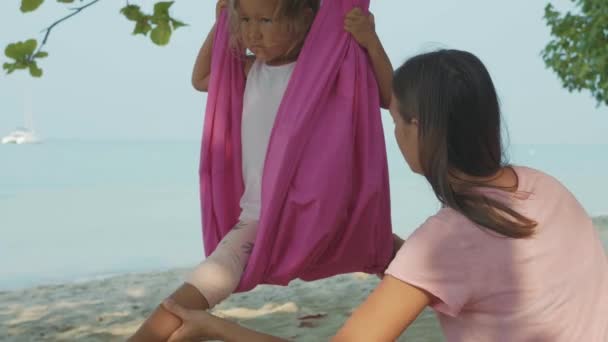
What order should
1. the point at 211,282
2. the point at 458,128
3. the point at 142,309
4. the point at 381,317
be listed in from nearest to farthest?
the point at 381,317 → the point at 458,128 → the point at 211,282 → the point at 142,309

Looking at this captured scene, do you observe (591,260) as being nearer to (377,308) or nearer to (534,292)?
(534,292)

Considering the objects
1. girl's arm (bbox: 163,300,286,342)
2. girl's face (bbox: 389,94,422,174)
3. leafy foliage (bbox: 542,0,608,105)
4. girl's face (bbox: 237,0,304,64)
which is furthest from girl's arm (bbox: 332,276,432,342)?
leafy foliage (bbox: 542,0,608,105)

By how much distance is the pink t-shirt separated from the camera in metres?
1.31

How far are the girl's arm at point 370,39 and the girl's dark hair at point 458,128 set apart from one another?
0.98 metres

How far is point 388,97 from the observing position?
97.4 inches

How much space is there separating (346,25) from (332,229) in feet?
1.92

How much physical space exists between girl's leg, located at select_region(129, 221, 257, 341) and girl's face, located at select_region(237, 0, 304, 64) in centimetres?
53

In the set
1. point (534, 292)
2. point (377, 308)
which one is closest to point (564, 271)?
point (534, 292)

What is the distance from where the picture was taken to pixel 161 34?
276cm

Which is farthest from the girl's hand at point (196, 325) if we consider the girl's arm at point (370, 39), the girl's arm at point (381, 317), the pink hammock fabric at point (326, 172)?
the girl's arm at point (370, 39)

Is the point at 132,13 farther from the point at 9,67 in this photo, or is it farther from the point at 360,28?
the point at 360,28

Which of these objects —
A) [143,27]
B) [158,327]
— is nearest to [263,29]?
[143,27]

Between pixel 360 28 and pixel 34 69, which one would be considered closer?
pixel 360 28

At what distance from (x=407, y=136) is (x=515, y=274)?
11.6 inches
